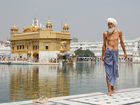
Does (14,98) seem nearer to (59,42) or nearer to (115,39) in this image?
(115,39)

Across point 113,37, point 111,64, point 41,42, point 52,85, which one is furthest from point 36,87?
point 41,42

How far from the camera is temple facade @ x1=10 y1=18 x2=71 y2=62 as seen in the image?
143ft

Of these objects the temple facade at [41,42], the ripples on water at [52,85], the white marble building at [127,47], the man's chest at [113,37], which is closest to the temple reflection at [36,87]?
the ripples on water at [52,85]

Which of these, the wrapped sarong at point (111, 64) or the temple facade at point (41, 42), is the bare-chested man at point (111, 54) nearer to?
the wrapped sarong at point (111, 64)

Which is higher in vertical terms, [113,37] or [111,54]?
[113,37]

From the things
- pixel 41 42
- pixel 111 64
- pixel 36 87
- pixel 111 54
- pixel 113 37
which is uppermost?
pixel 41 42

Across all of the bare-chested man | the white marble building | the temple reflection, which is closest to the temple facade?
the white marble building

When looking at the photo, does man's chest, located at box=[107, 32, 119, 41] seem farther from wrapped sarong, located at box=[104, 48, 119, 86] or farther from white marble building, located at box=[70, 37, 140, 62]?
white marble building, located at box=[70, 37, 140, 62]

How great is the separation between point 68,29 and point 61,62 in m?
11.1

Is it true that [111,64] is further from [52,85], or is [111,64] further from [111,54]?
[52,85]

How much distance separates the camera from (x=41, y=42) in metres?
44.1

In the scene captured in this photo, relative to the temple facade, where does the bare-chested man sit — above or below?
below

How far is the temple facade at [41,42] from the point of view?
4347 cm

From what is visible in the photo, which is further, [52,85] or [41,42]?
[41,42]
